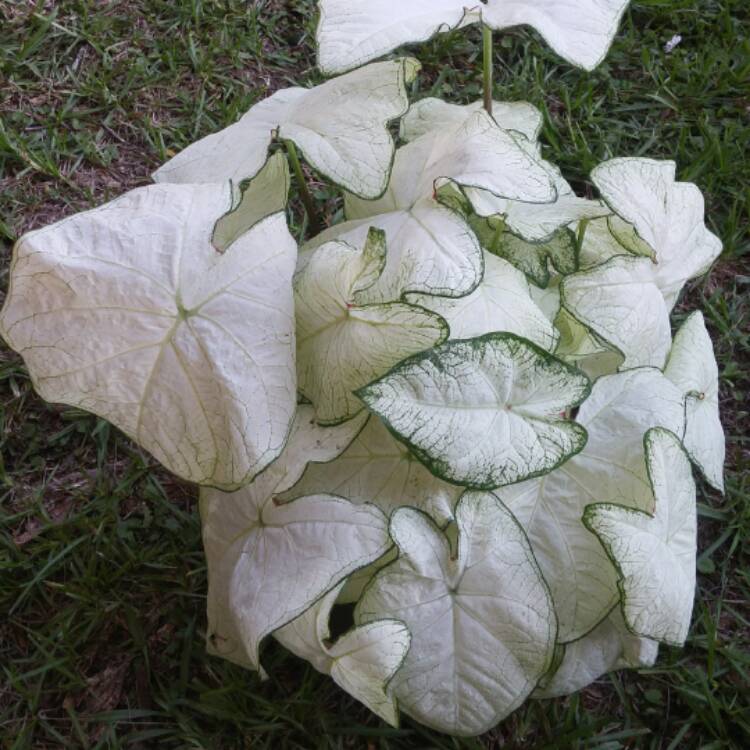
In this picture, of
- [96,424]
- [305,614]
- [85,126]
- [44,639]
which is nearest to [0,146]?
[85,126]

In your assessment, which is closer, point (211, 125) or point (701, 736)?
point (701, 736)

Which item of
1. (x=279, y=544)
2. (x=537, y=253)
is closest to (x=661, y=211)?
(x=537, y=253)

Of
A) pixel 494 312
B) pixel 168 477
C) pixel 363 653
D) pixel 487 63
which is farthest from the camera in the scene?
pixel 168 477

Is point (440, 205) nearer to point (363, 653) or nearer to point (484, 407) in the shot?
point (484, 407)

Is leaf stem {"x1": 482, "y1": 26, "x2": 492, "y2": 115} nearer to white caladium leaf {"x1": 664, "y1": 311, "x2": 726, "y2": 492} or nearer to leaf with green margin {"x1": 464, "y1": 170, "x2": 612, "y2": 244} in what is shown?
leaf with green margin {"x1": 464, "y1": 170, "x2": 612, "y2": 244}

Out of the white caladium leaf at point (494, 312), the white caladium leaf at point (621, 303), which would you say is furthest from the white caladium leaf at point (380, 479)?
the white caladium leaf at point (621, 303)

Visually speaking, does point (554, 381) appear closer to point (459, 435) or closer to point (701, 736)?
point (459, 435)
